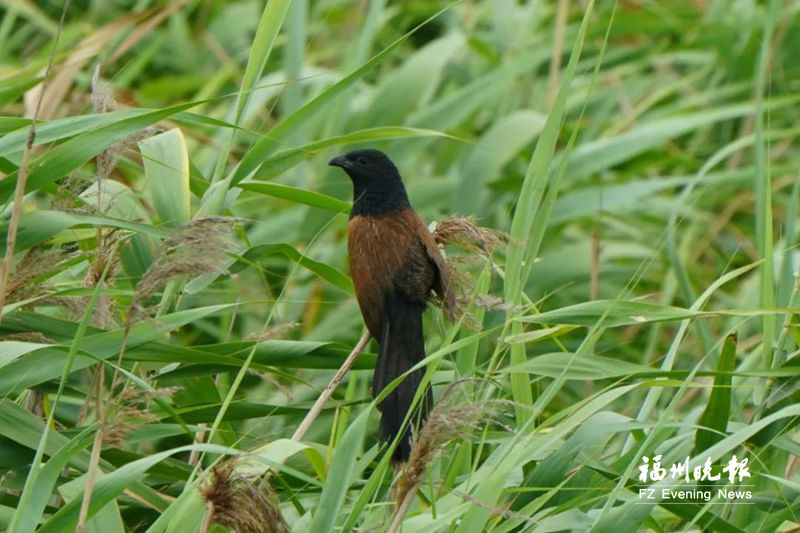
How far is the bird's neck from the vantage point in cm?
276

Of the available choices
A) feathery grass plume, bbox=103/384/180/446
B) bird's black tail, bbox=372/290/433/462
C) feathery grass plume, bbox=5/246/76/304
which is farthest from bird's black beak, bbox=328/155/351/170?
feathery grass plume, bbox=103/384/180/446

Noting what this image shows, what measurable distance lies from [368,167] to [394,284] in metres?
0.41

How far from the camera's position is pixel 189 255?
5.98 feet

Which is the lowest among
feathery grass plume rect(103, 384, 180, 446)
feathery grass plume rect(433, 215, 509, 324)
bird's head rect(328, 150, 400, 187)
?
feathery grass plume rect(103, 384, 180, 446)

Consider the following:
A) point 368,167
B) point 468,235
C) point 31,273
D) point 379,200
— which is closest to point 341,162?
point 368,167

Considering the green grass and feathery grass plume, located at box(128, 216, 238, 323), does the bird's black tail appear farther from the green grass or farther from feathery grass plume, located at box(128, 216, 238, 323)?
feathery grass plume, located at box(128, 216, 238, 323)

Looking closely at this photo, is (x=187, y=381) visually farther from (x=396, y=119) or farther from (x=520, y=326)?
(x=396, y=119)

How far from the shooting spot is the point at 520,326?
2.40m

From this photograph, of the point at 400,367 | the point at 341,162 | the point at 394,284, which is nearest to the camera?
the point at 400,367

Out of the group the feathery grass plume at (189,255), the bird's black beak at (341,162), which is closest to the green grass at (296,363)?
the feathery grass plume at (189,255)

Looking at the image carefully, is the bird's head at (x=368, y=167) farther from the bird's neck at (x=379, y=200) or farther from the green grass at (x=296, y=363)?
the green grass at (x=296, y=363)

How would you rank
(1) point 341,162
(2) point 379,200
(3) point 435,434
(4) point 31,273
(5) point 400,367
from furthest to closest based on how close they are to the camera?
(1) point 341,162
(2) point 379,200
(5) point 400,367
(4) point 31,273
(3) point 435,434

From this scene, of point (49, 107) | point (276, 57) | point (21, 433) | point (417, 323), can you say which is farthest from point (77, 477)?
point (276, 57)

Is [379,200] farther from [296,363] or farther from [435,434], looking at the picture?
[435,434]
